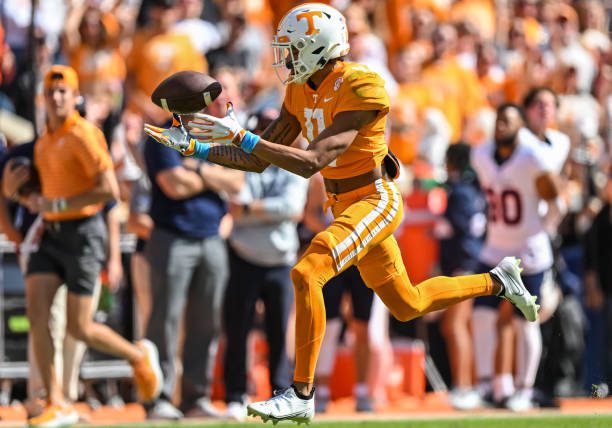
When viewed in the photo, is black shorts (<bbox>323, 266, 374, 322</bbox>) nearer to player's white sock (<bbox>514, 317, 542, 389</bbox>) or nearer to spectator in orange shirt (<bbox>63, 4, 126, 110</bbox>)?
player's white sock (<bbox>514, 317, 542, 389</bbox>)

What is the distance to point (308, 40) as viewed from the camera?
7477 millimetres

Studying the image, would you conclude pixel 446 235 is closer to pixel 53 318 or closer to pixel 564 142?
pixel 564 142

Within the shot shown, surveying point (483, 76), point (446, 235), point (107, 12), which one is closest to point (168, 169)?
point (446, 235)

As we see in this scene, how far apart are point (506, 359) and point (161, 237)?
2.64 m

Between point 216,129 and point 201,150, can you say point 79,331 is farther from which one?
point 216,129

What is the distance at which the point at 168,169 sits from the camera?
Result: 9930mm

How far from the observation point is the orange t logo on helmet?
7484mm

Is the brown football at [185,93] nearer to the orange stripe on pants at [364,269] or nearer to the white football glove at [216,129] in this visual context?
the white football glove at [216,129]

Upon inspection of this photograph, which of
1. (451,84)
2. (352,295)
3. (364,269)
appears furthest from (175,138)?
(451,84)

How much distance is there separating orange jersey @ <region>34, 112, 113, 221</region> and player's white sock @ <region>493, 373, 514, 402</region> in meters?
3.21

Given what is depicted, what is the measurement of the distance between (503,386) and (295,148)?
13.9 ft

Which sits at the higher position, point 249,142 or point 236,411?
point 249,142

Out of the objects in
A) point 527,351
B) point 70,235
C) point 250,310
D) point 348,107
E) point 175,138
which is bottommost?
point 527,351

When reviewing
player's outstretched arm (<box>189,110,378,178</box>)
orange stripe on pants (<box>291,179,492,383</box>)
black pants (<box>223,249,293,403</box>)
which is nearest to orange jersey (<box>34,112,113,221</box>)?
black pants (<box>223,249,293,403</box>)
